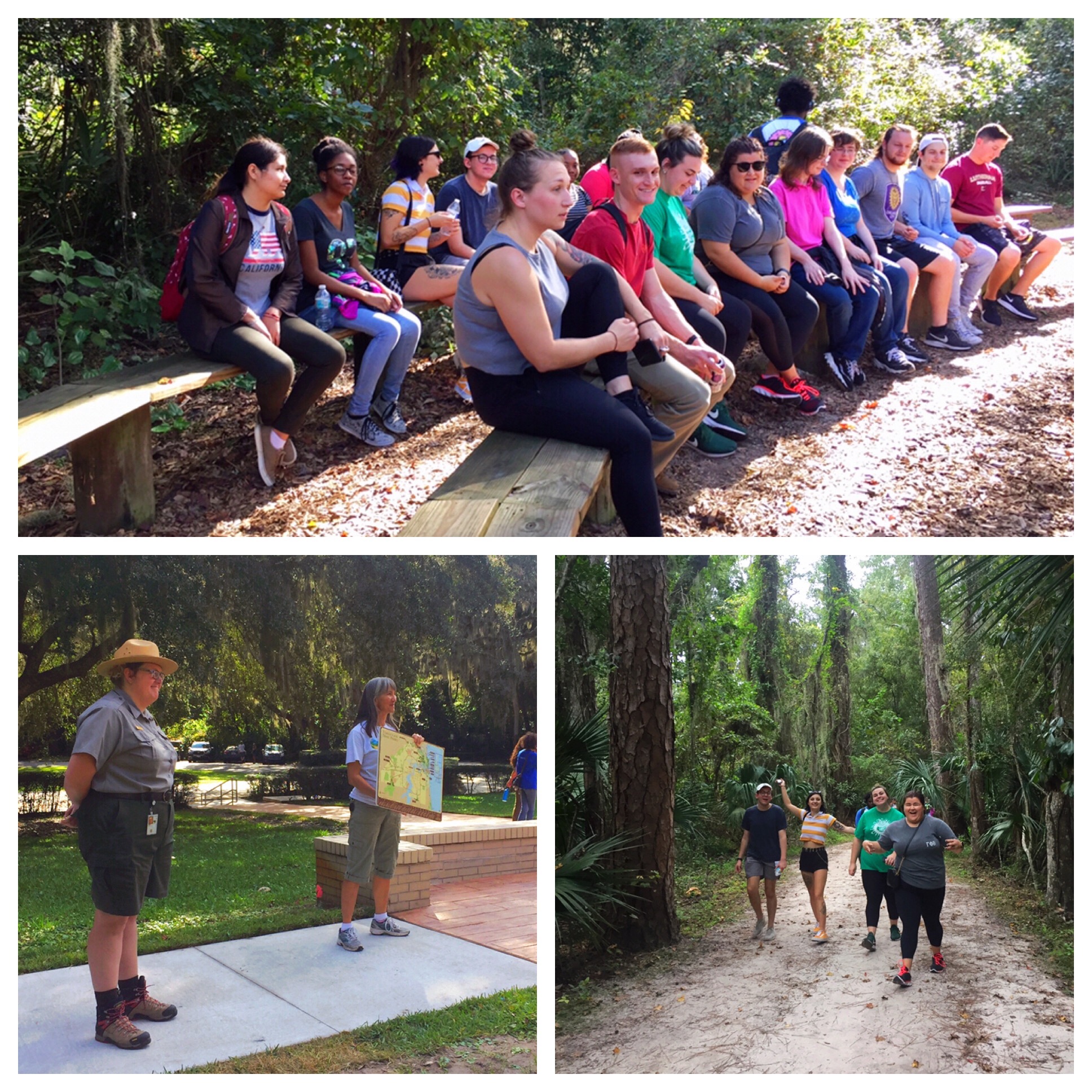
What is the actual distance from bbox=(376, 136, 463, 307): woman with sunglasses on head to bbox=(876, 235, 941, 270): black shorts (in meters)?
2.92

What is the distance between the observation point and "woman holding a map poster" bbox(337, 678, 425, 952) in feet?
12.5

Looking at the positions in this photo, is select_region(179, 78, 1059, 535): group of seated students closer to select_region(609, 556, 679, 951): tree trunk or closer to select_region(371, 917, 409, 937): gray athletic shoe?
select_region(609, 556, 679, 951): tree trunk

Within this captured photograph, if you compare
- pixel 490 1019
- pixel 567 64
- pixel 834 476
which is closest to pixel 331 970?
pixel 490 1019

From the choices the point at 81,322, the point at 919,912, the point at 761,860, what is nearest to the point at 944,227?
the point at 919,912

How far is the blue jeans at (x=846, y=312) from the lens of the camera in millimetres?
5699

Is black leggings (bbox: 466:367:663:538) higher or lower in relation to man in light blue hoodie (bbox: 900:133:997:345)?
lower

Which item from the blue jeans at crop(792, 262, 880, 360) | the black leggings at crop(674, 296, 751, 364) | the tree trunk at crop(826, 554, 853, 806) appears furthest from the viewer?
the blue jeans at crop(792, 262, 880, 360)

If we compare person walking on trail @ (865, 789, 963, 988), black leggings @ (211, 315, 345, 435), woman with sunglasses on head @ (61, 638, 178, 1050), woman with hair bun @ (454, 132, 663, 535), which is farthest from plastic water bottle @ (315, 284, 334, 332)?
person walking on trail @ (865, 789, 963, 988)

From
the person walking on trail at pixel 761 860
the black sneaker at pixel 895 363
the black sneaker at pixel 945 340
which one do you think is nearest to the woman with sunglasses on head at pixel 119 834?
the person walking on trail at pixel 761 860

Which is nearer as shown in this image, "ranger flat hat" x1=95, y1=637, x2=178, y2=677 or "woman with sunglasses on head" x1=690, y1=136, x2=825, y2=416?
"ranger flat hat" x1=95, y1=637, x2=178, y2=677

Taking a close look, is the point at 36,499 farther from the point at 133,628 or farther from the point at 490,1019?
the point at 490,1019

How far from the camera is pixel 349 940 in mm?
3783

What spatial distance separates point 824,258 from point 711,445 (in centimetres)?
167

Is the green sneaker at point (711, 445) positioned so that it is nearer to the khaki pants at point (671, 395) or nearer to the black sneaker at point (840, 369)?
the khaki pants at point (671, 395)
